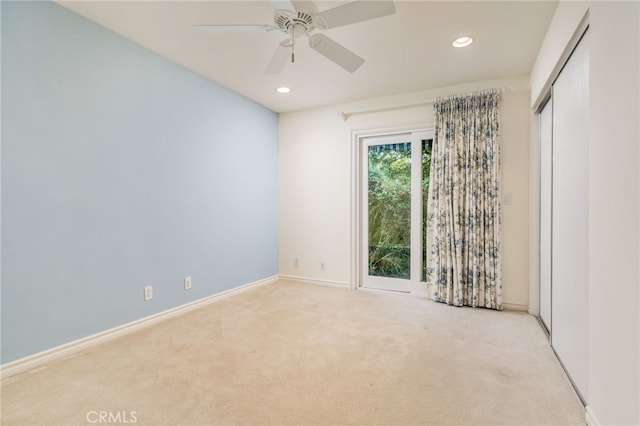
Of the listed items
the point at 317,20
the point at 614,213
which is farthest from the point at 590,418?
the point at 317,20

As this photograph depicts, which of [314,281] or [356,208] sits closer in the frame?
[356,208]

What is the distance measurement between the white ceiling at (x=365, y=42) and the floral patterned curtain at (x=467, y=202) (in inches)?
15.7

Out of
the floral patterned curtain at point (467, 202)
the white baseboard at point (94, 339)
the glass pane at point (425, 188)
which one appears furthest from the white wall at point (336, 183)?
the white baseboard at point (94, 339)

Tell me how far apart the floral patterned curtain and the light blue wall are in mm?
2525

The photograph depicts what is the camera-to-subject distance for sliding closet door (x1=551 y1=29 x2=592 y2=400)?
1811mm

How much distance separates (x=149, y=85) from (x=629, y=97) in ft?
10.9

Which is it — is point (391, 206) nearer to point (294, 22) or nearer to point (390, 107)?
point (390, 107)

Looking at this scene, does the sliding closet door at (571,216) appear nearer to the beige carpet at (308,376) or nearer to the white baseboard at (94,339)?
the beige carpet at (308,376)

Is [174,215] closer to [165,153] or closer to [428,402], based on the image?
[165,153]

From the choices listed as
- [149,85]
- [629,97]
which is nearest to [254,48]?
[149,85]

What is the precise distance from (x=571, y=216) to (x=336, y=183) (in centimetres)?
279

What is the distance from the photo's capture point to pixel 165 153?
3076 mm

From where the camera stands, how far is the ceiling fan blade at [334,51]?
6.59ft

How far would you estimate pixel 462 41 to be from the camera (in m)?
2.67
